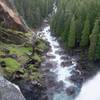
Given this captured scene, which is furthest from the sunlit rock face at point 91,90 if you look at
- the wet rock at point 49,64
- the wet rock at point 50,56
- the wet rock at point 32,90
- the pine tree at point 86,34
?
the wet rock at point 50,56

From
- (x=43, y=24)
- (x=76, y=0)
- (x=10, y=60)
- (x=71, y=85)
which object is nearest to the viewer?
(x=71, y=85)

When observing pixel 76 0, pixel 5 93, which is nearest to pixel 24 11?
pixel 76 0

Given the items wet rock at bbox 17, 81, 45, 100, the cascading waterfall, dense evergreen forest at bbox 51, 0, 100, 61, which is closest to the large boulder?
wet rock at bbox 17, 81, 45, 100

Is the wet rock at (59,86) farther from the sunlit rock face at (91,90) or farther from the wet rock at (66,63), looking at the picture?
the wet rock at (66,63)

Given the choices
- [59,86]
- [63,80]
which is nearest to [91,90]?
[59,86]

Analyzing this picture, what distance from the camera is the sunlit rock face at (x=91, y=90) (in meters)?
59.1

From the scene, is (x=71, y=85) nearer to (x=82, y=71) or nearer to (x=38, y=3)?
(x=82, y=71)

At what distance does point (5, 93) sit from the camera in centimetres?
3978

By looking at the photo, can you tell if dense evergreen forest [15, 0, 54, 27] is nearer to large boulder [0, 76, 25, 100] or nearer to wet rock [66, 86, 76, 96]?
wet rock [66, 86, 76, 96]

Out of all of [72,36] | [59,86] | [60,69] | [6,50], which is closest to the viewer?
[59,86]

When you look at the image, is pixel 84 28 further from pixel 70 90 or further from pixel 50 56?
pixel 70 90

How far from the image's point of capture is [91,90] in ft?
206

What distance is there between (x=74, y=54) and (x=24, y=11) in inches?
2039

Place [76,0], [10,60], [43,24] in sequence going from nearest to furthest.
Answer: [10,60] → [76,0] → [43,24]
